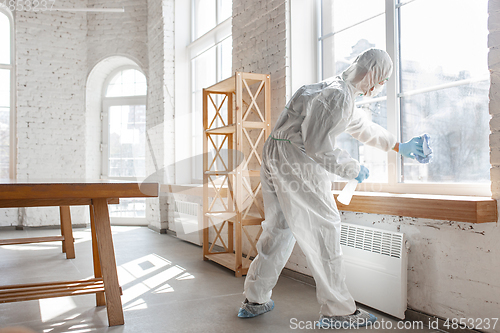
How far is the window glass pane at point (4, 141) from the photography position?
632cm

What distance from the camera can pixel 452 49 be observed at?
2.36 meters

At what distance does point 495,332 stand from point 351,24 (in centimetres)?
222

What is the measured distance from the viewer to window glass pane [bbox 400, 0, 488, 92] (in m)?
2.23

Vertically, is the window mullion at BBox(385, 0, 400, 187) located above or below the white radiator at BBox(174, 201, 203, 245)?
above

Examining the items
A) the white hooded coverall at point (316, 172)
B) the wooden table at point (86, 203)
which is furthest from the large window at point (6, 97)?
the white hooded coverall at point (316, 172)

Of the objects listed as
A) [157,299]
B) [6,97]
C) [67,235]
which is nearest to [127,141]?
[6,97]

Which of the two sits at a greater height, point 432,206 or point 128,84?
point 128,84

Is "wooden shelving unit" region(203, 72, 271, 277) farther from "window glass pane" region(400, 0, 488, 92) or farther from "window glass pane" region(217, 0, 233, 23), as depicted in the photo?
"window glass pane" region(217, 0, 233, 23)

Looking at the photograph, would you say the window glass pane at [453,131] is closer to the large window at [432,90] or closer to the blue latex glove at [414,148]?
the large window at [432,90]

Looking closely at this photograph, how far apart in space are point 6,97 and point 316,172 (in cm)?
601

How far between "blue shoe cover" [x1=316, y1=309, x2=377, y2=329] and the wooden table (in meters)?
1.11

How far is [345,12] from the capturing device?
10.3 ft

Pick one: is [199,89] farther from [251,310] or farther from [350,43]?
[251,310]

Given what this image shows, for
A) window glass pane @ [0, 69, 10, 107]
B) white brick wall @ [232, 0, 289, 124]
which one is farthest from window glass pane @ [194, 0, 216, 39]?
window glass pane @ [0, 69, 10, 107]
